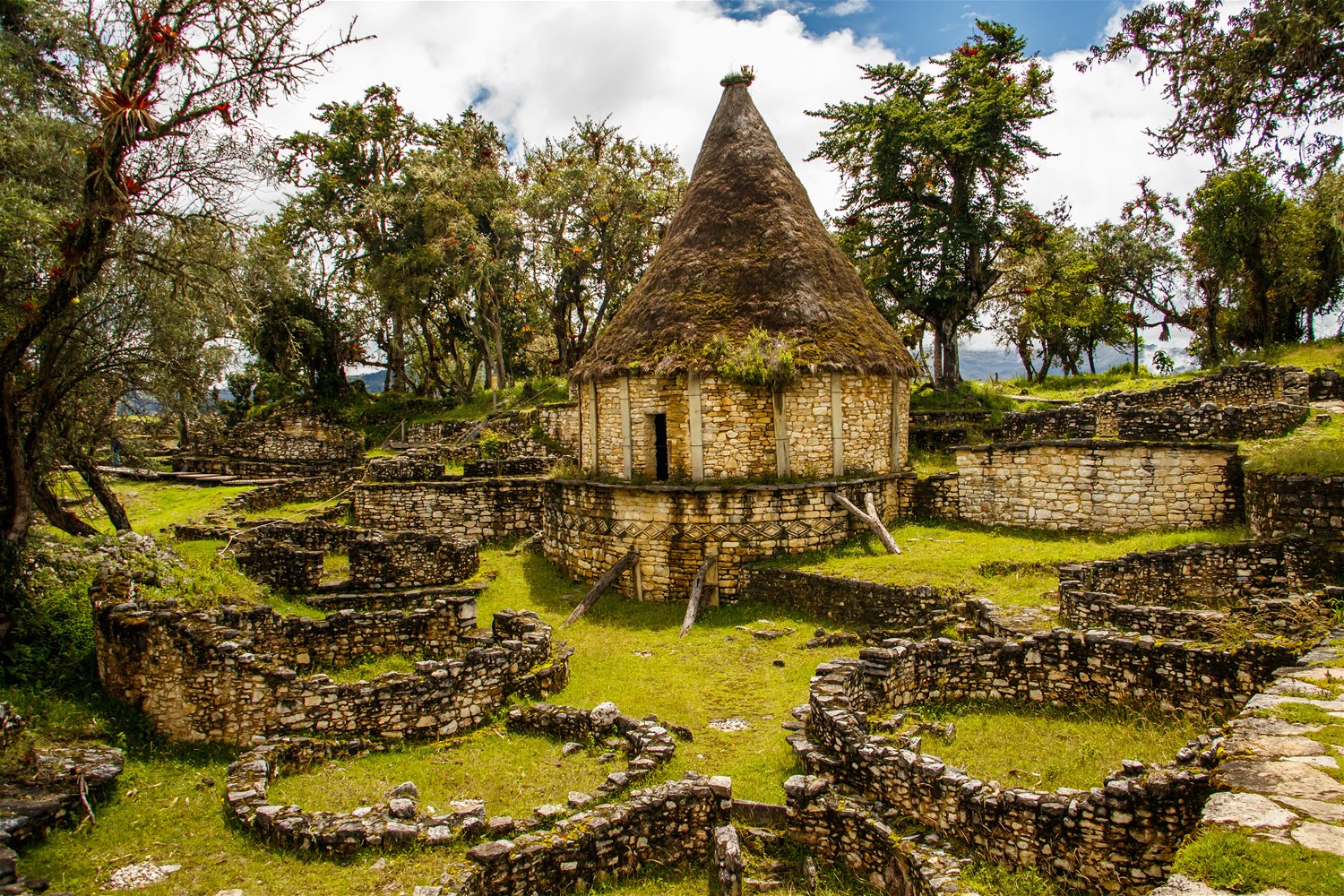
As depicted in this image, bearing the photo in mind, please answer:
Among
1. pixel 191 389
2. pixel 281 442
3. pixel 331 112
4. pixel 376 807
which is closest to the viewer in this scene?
pixel 376 807

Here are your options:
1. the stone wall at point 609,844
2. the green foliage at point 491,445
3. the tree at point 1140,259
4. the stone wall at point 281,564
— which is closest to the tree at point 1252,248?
the tree at point 1140,259

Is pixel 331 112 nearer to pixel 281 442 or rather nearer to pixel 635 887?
pixel 281 442

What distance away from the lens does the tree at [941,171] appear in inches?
1043

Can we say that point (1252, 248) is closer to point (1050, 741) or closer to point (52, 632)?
point (1050, 741)

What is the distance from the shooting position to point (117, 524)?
1565cm

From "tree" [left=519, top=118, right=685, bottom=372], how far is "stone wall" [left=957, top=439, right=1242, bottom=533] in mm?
21062

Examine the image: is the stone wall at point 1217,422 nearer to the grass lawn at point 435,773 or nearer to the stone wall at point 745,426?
the stone wall at point 745,426

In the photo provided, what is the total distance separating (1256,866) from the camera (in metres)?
3.90

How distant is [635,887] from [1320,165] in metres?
17.1

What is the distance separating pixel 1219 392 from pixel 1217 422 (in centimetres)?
643

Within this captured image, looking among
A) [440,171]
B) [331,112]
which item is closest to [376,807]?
[440,171]

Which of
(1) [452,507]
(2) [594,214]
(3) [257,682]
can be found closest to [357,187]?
(2) [594,214]

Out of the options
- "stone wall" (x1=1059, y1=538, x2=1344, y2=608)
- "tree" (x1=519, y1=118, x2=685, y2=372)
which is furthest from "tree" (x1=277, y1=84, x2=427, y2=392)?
"stone wall" (x1=1059, y1=538, x2=1344, y2=608)

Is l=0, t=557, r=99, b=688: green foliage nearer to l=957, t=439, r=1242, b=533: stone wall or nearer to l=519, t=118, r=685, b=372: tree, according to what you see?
l=957, t=439, r=1242, b=533: stone wall
